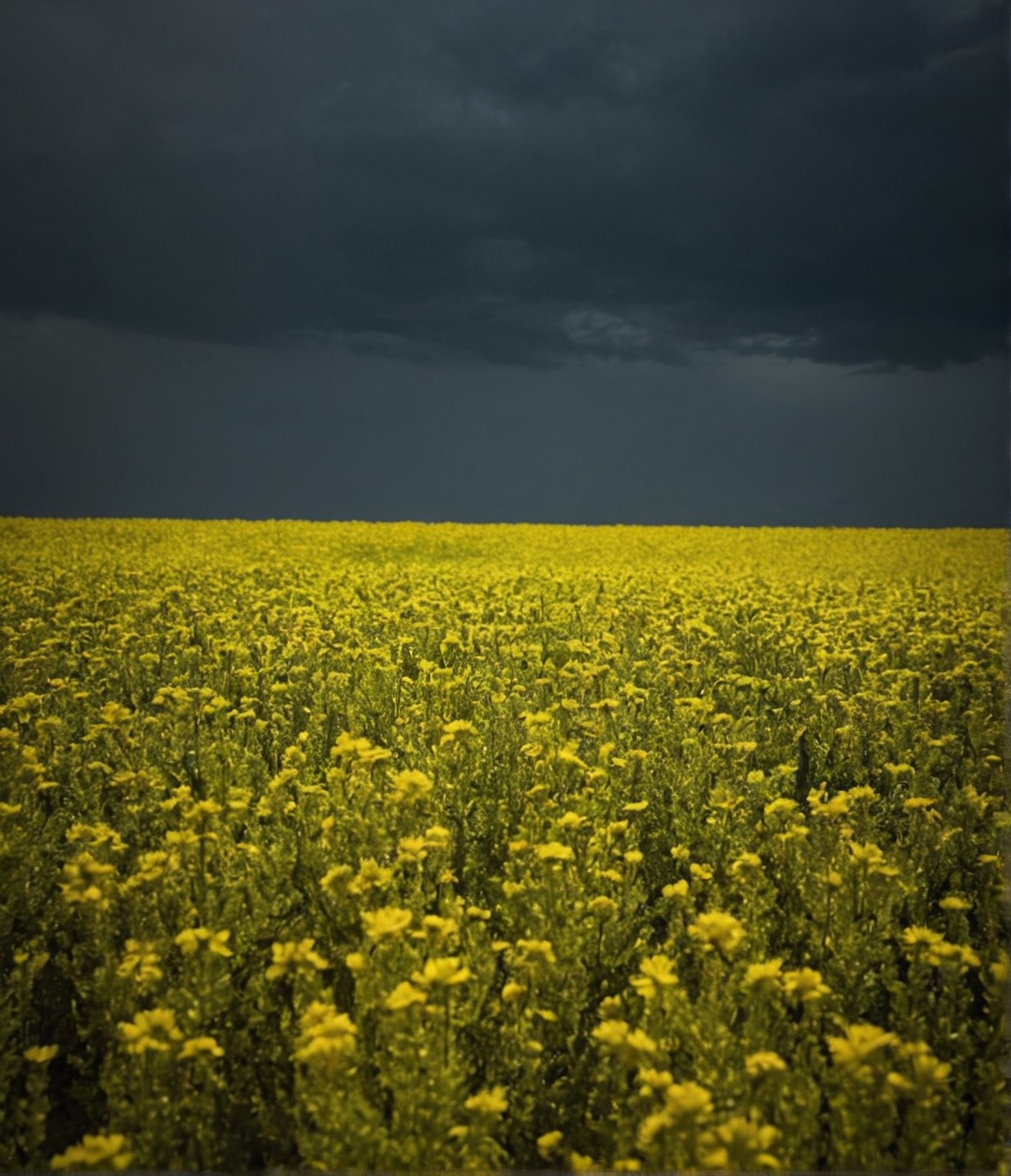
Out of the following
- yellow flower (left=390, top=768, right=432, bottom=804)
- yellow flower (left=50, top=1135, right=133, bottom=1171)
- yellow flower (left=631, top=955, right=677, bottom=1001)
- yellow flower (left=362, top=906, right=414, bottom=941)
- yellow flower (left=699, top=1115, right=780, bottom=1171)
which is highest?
yellow flower (left=390, top=768, right=432, bottom=804)

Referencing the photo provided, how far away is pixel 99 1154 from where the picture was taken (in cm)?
252

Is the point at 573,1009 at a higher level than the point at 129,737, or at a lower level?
lower

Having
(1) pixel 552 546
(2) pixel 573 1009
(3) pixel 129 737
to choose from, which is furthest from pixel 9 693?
(1) pixel 552 546

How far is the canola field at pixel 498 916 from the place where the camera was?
9.16 ft

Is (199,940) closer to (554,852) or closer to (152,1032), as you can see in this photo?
(152,1032)

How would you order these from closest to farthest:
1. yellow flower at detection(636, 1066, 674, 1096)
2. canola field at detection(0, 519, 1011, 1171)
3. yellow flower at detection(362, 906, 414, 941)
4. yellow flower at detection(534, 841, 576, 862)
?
yellow flower at detection(636, 1066, 674, 1096), canola field at detection(0, 519, 1011, 1171), yellow flower at detection(362, 906, 414, 941), yellow flower at detection(534, 841, 576, 862)

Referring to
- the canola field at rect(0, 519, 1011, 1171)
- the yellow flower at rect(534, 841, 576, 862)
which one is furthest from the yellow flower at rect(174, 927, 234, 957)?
the yellow flower at rect(534, 841, 576, 862)

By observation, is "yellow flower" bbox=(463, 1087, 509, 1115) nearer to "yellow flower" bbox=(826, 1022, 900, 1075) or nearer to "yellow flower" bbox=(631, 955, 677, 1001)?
"yellow flower" bbox=(631, 955, 677, 1001)

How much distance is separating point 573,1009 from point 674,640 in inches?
277

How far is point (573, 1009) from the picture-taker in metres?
3.40

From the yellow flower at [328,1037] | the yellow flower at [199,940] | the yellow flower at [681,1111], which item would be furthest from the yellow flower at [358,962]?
the yellow flower at [681,1111]

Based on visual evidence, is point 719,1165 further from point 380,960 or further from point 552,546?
point 552,546

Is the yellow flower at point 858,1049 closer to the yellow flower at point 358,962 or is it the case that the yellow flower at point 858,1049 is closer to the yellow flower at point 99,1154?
the yellow flower at point 358,962

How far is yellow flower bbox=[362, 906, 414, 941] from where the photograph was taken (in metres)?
3.06
